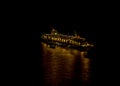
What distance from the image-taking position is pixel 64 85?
41.0 feet

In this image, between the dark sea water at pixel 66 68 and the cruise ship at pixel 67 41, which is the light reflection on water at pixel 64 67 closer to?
the dark sea water at pixel 66 68

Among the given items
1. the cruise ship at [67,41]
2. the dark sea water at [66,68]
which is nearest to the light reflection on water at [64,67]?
the dark sea water at [66,68]

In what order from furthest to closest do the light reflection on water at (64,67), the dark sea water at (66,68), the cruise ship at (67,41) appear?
the cruise ship at (67,41) < the light reflection on water at (64,67) < the dark sea water at (66,68)

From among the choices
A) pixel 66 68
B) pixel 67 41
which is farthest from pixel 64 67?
pixel 67 41

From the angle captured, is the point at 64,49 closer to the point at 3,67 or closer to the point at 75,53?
the point at 75,53

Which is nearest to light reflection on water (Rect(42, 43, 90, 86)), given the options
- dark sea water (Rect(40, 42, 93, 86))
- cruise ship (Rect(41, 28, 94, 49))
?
dark sea water (Rect(40, 42, 93, 86))

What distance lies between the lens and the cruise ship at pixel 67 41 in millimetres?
22319

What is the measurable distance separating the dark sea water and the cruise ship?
64 cm

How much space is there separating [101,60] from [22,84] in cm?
703

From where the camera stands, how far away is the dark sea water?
13125 mm

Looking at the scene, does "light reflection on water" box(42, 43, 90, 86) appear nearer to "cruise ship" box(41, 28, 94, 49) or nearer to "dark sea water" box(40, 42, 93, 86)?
"dark sea water" box(40, 42, 93, 86)

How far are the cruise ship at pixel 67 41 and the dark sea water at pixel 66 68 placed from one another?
640 mm

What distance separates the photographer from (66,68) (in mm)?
15648

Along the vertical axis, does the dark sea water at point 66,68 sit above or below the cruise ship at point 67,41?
below
